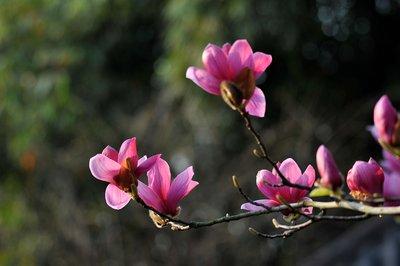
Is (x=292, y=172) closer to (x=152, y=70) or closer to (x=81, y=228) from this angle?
(x=81, y=228)

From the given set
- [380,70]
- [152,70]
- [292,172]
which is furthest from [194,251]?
[292,172]

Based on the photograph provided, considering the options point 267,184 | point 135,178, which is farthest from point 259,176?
point 135,178

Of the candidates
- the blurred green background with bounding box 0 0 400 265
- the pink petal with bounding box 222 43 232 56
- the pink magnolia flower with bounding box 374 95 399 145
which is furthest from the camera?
the blurred green background with bounding box 0 0 400 265

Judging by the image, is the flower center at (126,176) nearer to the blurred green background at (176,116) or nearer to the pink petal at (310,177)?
the pink petal at (310,177)

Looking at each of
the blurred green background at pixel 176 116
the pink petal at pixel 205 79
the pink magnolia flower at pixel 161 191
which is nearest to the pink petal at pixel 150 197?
the pink magnolia flower at pixel 161 191

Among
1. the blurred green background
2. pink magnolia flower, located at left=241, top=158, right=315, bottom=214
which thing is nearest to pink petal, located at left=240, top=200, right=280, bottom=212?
pink magnolia flower, located at left=241, top=158, right=315, bottom=214

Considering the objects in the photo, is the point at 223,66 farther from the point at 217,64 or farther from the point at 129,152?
the point at 129,152

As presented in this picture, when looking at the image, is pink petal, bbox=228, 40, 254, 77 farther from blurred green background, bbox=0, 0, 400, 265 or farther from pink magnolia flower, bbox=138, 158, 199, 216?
blurred green background, bbox=0, 0, 400, 265
